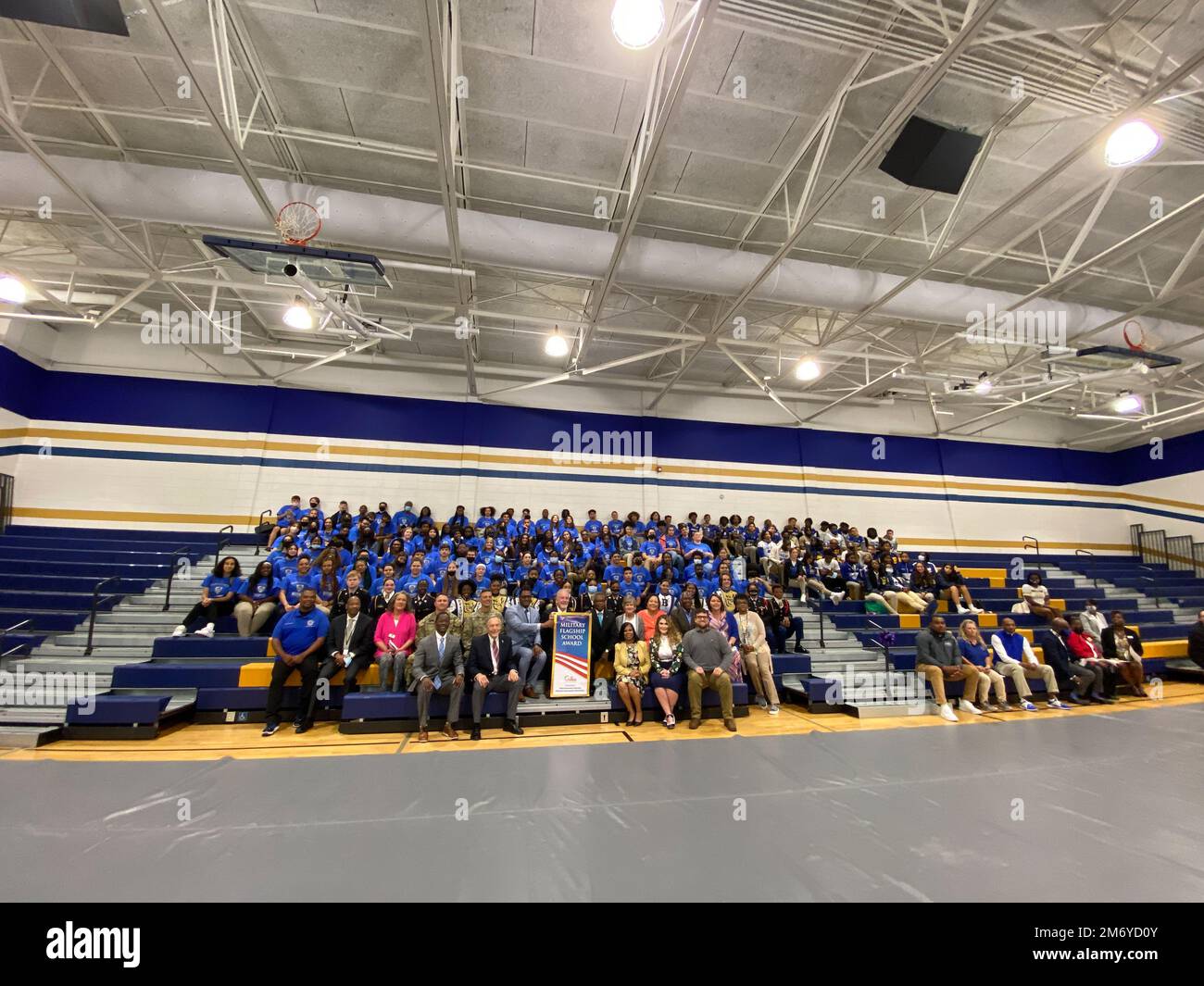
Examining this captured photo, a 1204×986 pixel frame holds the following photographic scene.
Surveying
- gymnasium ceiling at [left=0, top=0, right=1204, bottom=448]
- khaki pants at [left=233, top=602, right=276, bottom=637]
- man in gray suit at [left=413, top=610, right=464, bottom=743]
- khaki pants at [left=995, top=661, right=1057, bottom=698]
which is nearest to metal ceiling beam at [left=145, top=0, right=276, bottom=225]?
gymnasium ceiling at [left=0, top=0, right=1204, bottom=448]

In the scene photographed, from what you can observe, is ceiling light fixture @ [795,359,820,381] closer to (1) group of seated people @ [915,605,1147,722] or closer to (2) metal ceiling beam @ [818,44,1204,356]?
(2) metal ceiling beam @ [818,44,1204,356]

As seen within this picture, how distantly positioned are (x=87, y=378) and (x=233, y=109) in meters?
10.8

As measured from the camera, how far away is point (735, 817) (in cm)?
338

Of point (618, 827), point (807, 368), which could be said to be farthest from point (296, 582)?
point (807, 368)

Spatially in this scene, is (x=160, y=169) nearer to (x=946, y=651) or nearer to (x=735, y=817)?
(x=735, y=817)

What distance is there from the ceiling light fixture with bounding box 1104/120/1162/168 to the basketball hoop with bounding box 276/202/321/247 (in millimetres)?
9664

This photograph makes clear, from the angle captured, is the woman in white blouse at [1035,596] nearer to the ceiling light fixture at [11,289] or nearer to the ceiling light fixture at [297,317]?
the ceiling light fixture at [297,317]

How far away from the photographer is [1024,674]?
7.48 metres

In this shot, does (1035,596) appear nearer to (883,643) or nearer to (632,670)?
(883,643)

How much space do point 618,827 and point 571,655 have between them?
319 cm

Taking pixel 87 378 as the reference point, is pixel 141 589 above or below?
below

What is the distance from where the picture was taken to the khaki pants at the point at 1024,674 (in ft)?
23.9
